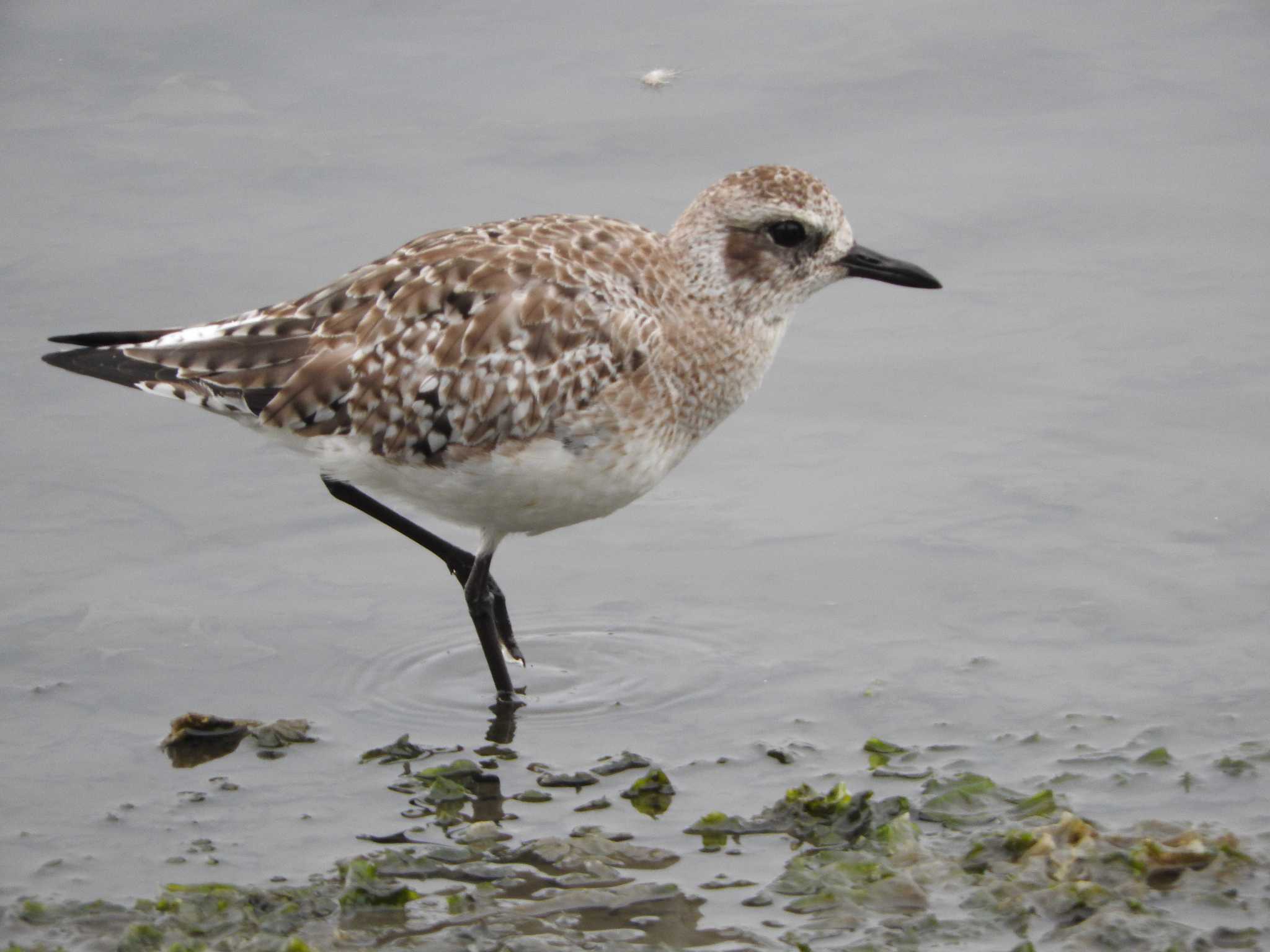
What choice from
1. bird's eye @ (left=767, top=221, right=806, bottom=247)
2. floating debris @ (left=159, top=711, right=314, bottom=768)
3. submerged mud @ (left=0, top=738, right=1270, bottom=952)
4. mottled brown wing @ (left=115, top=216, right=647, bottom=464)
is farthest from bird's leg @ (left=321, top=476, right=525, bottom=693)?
bird's eye @ (left=767, top=221, right=806, bottom=247)

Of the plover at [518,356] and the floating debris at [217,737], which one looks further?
the plover at [518,356]

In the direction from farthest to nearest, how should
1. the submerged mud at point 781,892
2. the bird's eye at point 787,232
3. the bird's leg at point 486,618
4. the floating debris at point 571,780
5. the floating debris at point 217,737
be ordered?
the bird's eye at point 787,232 < the bird's leg at point 486,618 < the floating debris at point 217,737 < the floating debris at point 571,780 < the submerged mud at point 781,892

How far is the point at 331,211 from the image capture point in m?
12.3

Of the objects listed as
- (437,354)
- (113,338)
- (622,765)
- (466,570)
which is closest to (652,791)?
(622,765)

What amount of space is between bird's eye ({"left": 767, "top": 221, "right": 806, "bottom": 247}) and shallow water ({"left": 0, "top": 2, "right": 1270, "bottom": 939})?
178cm

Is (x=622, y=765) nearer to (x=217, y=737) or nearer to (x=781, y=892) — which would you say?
(x=781, y=892)

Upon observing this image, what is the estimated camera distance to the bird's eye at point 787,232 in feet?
28.0

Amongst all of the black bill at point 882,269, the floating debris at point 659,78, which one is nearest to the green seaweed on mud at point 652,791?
the black bill at point 882,269

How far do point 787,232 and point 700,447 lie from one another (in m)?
2.43

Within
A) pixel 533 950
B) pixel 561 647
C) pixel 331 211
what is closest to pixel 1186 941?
pixel 533 950

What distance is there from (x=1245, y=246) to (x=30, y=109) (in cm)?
856

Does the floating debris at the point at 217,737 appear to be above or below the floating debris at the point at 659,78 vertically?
below

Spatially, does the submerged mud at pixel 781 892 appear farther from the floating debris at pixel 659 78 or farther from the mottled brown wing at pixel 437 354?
the floating debris at pixel 659 78

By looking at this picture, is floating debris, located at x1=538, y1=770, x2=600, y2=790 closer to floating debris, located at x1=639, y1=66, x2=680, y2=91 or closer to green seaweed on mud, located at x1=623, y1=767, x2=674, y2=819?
green seaweed on mud, located at x1=623, y1=767, x2=674, y2=819
